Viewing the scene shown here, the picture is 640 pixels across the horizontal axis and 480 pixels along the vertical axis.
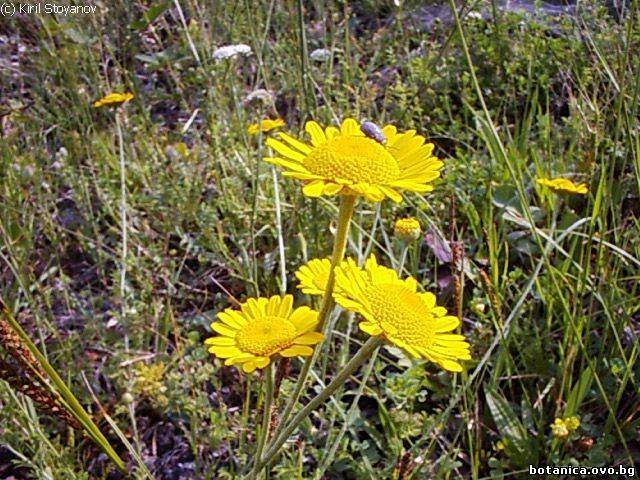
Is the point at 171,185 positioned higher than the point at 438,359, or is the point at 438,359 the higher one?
the point at 438,359

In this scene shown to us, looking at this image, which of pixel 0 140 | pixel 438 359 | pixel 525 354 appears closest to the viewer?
pixel 438 359

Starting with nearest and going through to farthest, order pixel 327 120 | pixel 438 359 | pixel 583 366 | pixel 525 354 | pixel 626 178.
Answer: pixel 438 359
pixel 583 366
pixel 525 354
pixel 626 178
pixel 327 120

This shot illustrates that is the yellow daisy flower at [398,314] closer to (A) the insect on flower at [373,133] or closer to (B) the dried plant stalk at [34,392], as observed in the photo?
(A) the insect on flower at [373,133]

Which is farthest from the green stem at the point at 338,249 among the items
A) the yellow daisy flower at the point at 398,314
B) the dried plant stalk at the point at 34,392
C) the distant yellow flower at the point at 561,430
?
the distant yellow flower at the point at 561,430

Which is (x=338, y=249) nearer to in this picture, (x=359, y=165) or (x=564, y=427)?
(x=359, y=165)

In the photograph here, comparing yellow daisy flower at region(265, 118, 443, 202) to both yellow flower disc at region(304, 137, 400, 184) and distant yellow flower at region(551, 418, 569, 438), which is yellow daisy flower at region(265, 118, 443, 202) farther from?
distant yellow flower at region(551, 418, 569, 438)

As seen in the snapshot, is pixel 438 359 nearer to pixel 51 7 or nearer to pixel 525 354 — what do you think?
pixel 525 354

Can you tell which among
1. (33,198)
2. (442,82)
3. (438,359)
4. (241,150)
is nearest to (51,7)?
(33,198)
